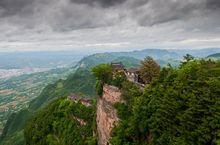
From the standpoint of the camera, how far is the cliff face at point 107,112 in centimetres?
7762

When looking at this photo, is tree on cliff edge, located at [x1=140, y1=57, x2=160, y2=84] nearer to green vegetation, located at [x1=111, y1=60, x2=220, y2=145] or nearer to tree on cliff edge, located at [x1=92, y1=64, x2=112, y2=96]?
tree on cliff edge, located at [x1=92, y1=64, x2=112, y2=96]

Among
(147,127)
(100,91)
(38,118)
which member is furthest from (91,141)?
(38,118)

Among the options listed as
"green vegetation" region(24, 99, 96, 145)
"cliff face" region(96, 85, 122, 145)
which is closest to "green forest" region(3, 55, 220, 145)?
"cliff face" region(96, 85, 122, 145)

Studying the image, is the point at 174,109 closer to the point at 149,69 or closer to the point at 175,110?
the point at 175,110

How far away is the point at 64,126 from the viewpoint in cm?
11081

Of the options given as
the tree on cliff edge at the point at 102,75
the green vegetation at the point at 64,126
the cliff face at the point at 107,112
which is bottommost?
the green vegetation at the point at 64,126

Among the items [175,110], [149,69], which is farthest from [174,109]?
[149,69]

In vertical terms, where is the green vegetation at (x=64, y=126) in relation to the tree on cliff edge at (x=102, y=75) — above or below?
below

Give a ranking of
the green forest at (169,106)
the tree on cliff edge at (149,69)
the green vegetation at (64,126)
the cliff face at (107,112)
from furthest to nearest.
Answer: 1. the green vegetation at (64,126)
2. the tree on cliff edge at (149,69)
3. the cliff face at (107,112)
4. the green forest at (169,106)

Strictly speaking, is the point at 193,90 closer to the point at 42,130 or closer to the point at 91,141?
the point at 91,141

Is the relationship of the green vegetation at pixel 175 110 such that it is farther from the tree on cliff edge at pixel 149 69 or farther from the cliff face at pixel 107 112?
the tree on cliff edge at pixel 149 69

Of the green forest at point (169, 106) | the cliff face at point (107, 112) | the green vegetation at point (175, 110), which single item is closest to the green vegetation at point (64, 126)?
the green forest at point (169, 106)

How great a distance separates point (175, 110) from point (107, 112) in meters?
25.3

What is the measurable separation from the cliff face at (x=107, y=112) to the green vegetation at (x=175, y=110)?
2873mm
